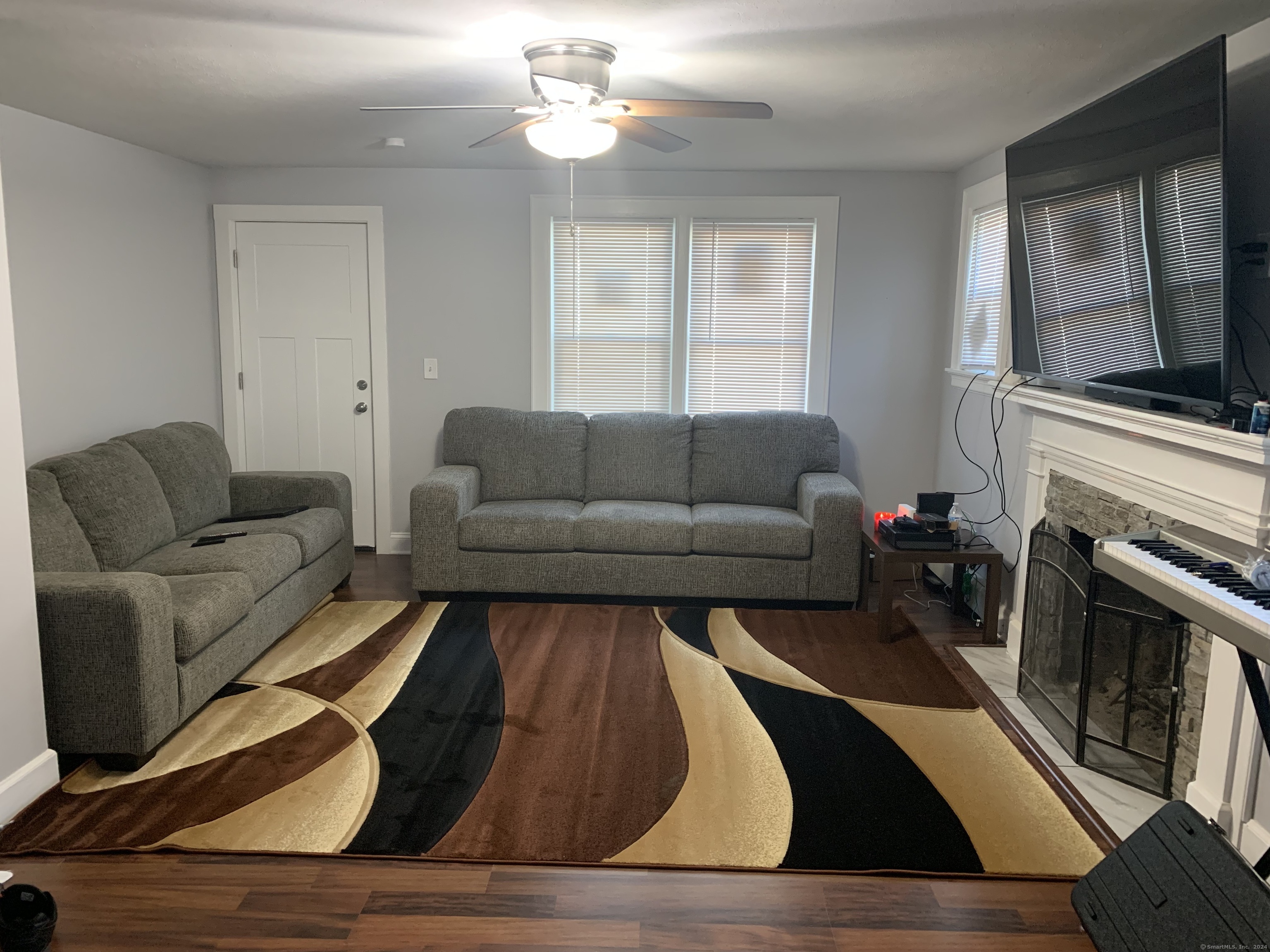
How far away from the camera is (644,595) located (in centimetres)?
453

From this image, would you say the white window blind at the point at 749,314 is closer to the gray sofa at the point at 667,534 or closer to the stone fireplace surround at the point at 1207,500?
the gray sofa at the point at 667,534

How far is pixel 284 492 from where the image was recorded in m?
4.65

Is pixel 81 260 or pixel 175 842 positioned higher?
Answer: pixel 81 260

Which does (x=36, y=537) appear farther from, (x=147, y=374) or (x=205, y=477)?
(x=147, y=374)

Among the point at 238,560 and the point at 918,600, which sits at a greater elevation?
the point at 238,560

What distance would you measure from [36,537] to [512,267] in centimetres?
284

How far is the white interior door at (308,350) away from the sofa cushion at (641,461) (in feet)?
4.47

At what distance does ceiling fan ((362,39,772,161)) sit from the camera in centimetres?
278

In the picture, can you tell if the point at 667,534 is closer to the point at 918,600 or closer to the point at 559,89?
the point at 918,600

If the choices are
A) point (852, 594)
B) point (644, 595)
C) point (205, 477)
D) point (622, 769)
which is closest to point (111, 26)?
point (205, 477)

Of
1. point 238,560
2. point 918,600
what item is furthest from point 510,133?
point 918,600

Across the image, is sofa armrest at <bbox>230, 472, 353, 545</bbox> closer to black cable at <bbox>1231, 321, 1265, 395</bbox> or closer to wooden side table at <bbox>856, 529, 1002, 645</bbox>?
wooden side table at <bbox>856, 529, 1002, 645</bbox>

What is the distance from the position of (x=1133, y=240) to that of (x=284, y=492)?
383cm

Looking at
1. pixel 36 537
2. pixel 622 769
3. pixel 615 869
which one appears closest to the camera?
pixel 615 869
